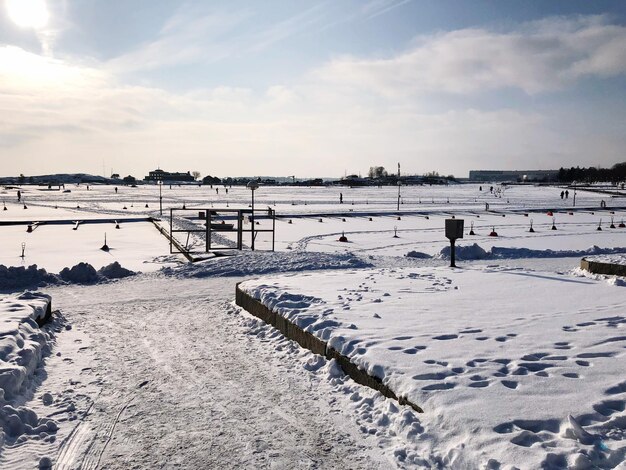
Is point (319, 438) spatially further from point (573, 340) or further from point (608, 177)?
point (608, 177)

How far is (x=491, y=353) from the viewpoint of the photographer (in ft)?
21.3

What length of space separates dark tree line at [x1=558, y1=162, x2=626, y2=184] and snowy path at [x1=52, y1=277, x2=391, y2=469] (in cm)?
15819

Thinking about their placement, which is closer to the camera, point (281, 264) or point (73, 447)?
point (73, 447)

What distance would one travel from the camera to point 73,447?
488 centimetres

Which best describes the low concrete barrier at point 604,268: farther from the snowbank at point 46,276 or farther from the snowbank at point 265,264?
the snowbank at point 46,276

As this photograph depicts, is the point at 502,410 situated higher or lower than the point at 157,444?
higher


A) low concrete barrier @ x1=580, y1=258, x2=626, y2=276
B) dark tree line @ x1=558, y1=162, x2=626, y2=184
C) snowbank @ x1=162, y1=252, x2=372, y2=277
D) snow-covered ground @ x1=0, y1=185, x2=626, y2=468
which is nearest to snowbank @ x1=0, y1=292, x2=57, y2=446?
snow-covered ground @ x1=0, y1=185, x2=626, y2=468

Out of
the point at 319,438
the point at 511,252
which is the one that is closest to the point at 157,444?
the point at 319,438

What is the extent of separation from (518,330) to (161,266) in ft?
40.6

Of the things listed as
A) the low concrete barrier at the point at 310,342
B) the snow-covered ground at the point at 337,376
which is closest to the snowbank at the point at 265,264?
the snow-covered ground at the point at 337,376

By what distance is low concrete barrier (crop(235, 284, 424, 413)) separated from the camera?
19.3 ft

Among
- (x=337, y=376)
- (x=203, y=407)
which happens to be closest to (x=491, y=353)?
(x=337, y=376)

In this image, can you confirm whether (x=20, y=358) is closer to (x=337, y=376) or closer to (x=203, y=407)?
(x=203, y=407)

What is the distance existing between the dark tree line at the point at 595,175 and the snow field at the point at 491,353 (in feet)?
506
